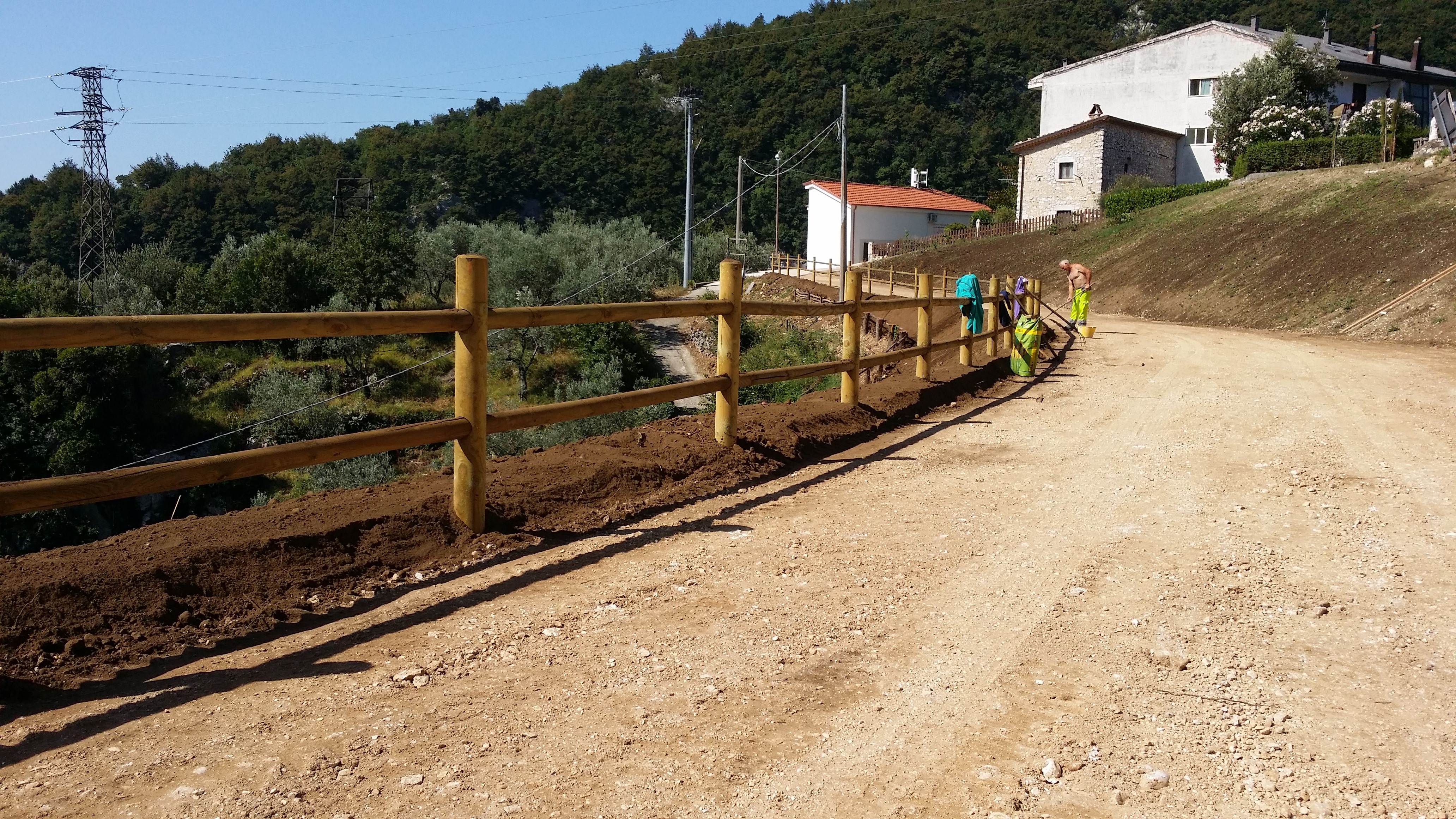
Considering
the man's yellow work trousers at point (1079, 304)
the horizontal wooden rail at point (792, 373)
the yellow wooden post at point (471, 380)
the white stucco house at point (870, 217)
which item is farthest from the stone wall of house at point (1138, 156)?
the yellow wooden post at point (471, 380)

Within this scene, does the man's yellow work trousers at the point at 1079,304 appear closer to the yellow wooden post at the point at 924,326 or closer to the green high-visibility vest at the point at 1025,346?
the green high-visibility vest at the point at 1025,346

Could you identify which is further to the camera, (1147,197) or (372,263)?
(372,263)

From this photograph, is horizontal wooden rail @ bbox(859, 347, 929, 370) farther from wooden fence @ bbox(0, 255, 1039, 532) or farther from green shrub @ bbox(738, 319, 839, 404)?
green shrub @ bbox(738, 319, 839, 404)

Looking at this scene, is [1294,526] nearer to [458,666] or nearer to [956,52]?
[458,666]

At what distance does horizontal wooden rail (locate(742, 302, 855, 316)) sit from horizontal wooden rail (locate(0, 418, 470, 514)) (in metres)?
3.52

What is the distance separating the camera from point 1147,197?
47062 mm

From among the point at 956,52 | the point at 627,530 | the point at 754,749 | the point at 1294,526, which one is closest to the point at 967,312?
the point at 1294,526

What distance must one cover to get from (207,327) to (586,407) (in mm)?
2509

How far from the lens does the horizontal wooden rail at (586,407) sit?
606 centimetres

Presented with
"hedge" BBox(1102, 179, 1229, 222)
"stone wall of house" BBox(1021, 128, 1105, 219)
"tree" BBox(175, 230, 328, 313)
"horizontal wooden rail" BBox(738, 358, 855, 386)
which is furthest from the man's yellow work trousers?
"tree" BBox(175, 230, 328, 313)

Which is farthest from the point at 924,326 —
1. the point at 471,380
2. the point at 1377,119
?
the point at 1377,119

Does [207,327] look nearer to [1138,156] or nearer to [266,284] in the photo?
[266,284]

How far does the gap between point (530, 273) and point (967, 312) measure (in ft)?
120

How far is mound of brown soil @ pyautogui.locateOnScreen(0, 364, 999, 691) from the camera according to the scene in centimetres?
437
